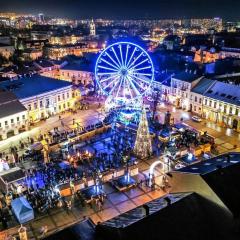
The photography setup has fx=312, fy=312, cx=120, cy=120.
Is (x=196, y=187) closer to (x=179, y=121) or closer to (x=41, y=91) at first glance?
(x=179, y=121)

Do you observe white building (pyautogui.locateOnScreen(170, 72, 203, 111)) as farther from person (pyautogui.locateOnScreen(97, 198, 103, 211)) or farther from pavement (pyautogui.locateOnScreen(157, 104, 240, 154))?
person (pyautogui.locateOnScreen(97, 198, 103, 211))

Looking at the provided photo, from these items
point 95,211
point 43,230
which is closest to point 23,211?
point 43,230

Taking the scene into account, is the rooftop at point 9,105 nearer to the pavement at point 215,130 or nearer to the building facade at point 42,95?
the building facade at point 42,95

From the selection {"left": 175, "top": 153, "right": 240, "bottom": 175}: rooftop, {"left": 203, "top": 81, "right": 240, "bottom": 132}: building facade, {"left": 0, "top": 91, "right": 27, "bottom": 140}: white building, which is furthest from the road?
{"left": 175, "top": 153, "right": 240, "bottom": 175}: rooftop

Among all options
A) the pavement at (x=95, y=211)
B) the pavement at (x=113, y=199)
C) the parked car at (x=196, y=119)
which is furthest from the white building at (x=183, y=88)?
the pavement at (x=95, y=211)

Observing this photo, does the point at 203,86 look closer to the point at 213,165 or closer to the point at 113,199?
the point at 113,199
